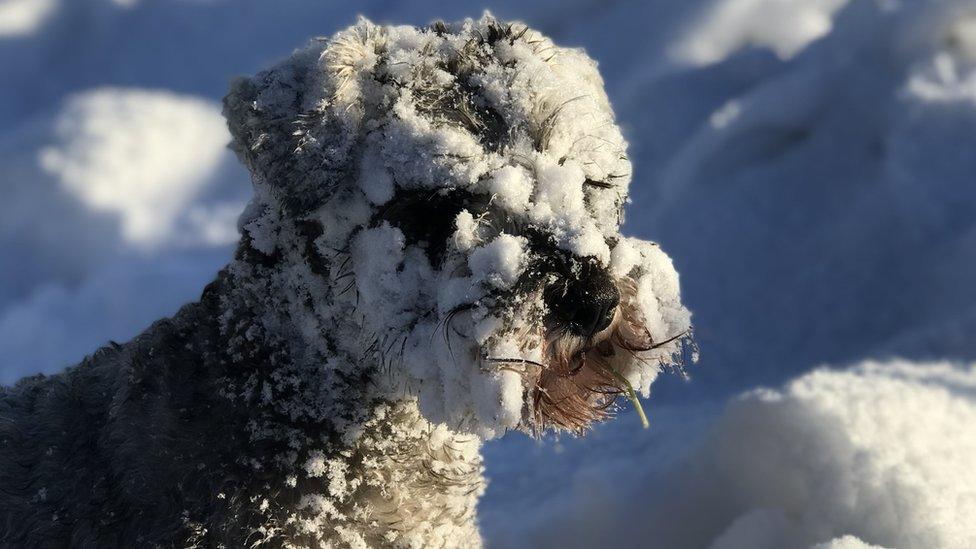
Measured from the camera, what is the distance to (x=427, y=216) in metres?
2.02

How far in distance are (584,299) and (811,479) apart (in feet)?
6.76

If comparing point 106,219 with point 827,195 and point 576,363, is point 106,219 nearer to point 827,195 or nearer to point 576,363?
point 827,195

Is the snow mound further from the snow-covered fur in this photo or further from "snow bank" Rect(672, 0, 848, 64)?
the snow-covered fur

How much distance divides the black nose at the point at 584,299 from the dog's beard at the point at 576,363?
0.03 metres

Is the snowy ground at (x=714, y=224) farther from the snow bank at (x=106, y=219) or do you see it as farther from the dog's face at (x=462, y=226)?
the dog's face at (x=462, y=226)

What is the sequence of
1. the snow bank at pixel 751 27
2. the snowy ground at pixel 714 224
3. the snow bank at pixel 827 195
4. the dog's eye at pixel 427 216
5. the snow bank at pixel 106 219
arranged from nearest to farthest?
the dog's eye at pixel 427 216, the snowy ground at pixel 714 224, the snow bank at pixel 827 195, the snow bank at pixel 106 219, the snow bank at pixel 751 27

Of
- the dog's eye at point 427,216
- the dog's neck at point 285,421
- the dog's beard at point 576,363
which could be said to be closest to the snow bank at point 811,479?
the dog's beard at point 576,363

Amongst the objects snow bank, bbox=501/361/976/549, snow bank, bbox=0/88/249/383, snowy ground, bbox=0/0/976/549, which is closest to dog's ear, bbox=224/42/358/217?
snow bank, bbox=501/361/976/549

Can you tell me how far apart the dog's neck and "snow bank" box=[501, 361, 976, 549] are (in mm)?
1543

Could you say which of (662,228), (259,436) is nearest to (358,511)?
(259,436)

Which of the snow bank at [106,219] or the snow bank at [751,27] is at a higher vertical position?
the snow bank at [751,27]

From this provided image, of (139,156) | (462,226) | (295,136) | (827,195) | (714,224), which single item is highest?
(139,156)

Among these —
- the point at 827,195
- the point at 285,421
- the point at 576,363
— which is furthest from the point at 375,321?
the point at 827,195

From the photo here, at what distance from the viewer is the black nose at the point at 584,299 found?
1.83 meters
